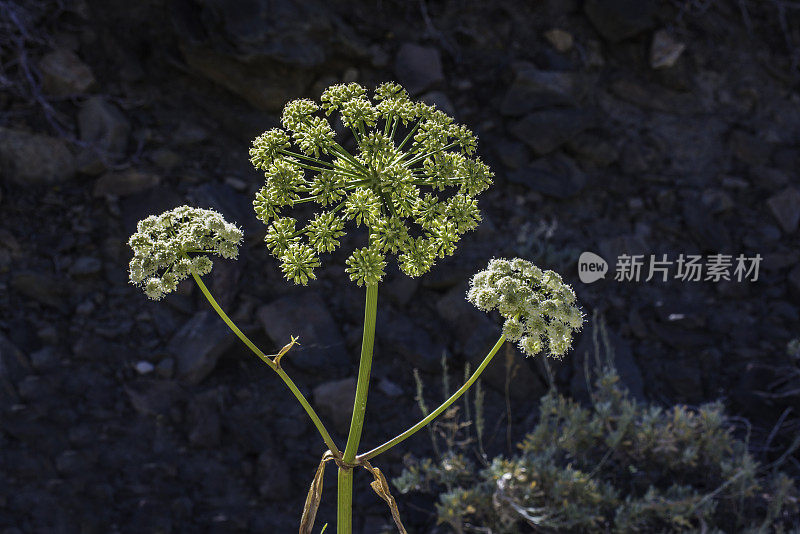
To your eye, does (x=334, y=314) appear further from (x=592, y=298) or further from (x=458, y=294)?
(x=592, y=298)

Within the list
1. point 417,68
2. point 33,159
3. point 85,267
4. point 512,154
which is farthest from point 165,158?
point 512,154

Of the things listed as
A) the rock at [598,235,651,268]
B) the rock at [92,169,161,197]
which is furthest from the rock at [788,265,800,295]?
the rock at [92,169,161,197]

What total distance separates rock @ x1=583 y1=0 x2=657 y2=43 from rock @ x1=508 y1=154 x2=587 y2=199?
1638mm

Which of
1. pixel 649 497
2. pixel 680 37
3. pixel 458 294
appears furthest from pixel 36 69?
pixel 680 37

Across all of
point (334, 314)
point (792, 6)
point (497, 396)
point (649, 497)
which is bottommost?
point (649, 497)

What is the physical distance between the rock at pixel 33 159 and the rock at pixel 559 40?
4.62 metres

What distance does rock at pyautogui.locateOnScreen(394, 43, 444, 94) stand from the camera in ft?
22.6

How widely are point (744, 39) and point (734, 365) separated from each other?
3925 millimetres

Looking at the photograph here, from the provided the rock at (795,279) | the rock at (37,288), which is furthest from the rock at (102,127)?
the rock at (795,279)

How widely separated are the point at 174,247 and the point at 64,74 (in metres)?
5.02

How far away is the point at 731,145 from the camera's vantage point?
762 centimetres

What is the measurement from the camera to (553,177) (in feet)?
22.8

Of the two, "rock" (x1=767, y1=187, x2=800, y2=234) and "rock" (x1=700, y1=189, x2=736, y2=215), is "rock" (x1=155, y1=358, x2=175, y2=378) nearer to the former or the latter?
"rock" (x1=700, y1=189, x2=736, y2=215)

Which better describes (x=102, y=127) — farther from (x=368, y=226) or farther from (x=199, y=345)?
(x=368, y=226)
